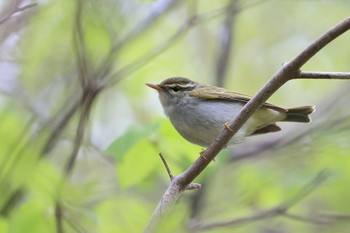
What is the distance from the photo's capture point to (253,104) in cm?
284

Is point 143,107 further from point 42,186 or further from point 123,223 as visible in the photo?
point 42,186

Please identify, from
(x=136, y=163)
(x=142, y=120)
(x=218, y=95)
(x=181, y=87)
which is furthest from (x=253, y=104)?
(x=142, y=120)

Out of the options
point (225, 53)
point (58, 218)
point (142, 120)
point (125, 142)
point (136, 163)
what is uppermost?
point (225, 53)

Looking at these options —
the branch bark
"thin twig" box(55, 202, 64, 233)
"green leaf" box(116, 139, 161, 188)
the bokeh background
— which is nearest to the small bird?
the bokeh background

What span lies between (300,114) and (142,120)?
2.97 meters

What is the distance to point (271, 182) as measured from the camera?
5.41 meters

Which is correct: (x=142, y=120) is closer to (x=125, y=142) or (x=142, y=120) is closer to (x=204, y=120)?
(x=204, y=120)

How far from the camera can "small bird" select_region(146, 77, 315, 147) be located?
4.21 metres

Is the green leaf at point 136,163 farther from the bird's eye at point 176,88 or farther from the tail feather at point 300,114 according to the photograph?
the tail feather at point 300,114

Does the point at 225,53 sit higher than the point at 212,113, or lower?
higher

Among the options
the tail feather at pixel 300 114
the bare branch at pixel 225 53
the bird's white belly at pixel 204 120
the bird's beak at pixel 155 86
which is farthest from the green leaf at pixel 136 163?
the bare branch at pixel 225 53

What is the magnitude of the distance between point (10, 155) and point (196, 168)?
132 centimetres

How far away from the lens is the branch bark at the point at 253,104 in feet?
8.37

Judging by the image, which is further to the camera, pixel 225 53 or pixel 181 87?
pixel 225 53
